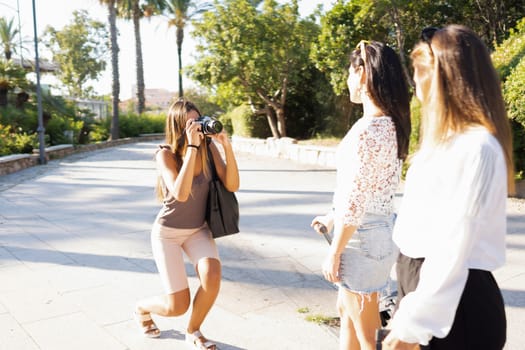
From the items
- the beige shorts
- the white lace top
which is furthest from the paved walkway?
the white lace top

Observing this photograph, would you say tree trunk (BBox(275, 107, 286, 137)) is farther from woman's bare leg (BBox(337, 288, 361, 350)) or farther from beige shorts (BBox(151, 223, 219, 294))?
woman's bare leg (BBox(337, 288, 361, 350))

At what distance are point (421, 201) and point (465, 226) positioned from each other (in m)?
0.17

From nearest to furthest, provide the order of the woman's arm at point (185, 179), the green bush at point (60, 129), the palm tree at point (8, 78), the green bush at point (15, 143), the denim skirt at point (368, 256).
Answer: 1. the denim skirt at point (368, 256)
2. the woman's arm at point (185, 179)
3. the green bush at point (15, 143)
4. the palm tree at point (8, 78)
5. the green bush at point (60, 129)

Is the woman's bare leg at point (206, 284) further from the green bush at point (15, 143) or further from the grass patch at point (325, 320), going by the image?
the green bush at point (15, 143)

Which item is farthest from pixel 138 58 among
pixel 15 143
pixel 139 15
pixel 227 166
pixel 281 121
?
pixel 227 166

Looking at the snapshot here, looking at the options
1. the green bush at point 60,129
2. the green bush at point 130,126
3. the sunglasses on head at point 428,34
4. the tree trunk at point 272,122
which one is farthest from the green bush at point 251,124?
the sunglasses on head at point 428,34

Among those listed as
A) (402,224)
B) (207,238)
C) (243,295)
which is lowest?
(243,295)

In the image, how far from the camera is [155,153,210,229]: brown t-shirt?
2969mm

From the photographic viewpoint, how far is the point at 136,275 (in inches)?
175

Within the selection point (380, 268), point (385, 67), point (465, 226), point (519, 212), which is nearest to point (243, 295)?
point (380, 268)

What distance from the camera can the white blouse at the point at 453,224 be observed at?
1352 mm

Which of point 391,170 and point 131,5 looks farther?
point 131,5

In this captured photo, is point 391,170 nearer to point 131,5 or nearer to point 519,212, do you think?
point 519,212

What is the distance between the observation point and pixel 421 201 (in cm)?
149
